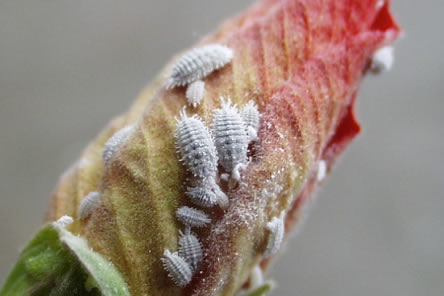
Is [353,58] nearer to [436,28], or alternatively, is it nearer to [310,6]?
[310,6]

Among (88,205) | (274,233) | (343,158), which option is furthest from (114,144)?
(343,158)

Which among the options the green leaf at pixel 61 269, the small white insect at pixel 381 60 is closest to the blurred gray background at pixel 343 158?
the small white insect at pixel 381 60

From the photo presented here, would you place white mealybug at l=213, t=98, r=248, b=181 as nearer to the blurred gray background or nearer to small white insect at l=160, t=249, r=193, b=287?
small white insect at l=160, t=249, r=193, b=287

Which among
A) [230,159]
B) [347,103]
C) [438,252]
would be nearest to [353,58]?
[347,103]

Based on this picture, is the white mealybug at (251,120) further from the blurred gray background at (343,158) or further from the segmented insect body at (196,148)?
the blurred gray background at (343,158)

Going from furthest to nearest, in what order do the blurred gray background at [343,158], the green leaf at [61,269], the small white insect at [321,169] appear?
the blurred gray background at [343,158], the small white insect at [321,169], the green leaf at [61,269]

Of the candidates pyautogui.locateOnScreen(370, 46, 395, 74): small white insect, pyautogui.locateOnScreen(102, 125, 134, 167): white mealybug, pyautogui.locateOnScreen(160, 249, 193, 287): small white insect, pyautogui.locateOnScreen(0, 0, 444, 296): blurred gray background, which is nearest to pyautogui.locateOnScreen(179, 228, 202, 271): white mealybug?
→ pyautogui.locateOnScreen(160, 249, 193, 287): small white insect
